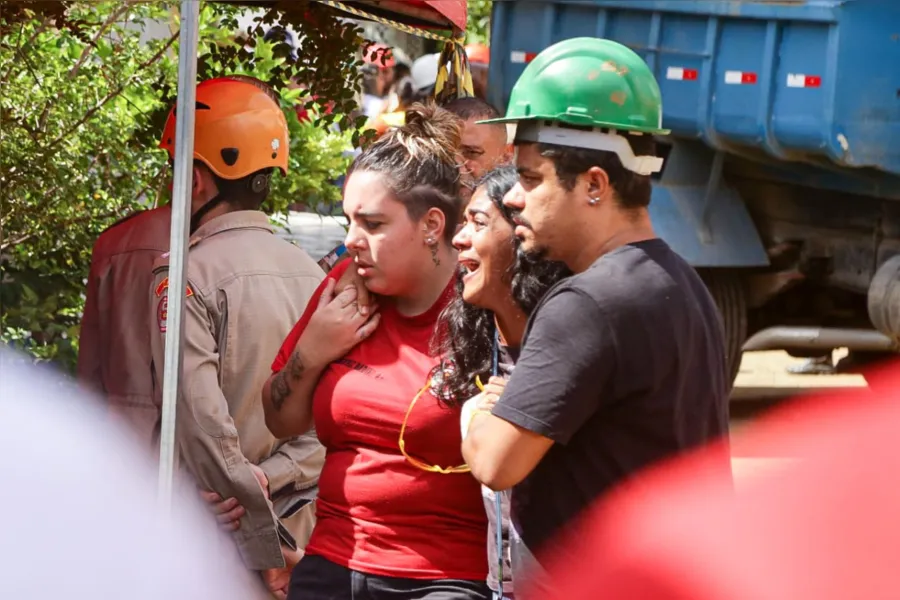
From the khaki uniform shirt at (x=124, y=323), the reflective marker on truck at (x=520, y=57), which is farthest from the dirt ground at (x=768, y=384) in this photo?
the khaki uniform shirt at (x=124, y=323)

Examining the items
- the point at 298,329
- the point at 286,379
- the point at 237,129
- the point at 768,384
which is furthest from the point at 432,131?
the point at 768,384

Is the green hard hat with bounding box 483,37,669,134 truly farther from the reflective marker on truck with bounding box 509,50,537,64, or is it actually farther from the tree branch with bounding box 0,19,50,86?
the reflective marker on truck with bounding box 509,50,537,64

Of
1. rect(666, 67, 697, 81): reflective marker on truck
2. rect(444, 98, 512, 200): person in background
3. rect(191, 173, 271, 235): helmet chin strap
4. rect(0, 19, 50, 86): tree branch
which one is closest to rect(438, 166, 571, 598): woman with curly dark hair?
rect(191, 173, 271, 235): helmet chin strap

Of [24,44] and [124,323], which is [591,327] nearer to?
[124,323]

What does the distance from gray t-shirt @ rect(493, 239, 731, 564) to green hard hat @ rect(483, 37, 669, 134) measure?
0.23 meters

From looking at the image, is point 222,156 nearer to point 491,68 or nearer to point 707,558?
point 707,558

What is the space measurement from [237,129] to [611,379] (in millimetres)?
1822

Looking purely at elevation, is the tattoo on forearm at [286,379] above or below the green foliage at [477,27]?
below

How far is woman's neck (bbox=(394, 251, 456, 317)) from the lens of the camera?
3283 millimetres

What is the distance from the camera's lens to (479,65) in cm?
941

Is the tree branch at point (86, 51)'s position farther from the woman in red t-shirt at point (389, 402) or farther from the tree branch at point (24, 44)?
the woman in red t-shirt at point (389, 402)

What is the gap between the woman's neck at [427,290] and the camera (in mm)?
3283

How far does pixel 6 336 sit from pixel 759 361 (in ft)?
25.3

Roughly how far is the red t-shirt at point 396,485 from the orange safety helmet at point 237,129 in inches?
38.7
